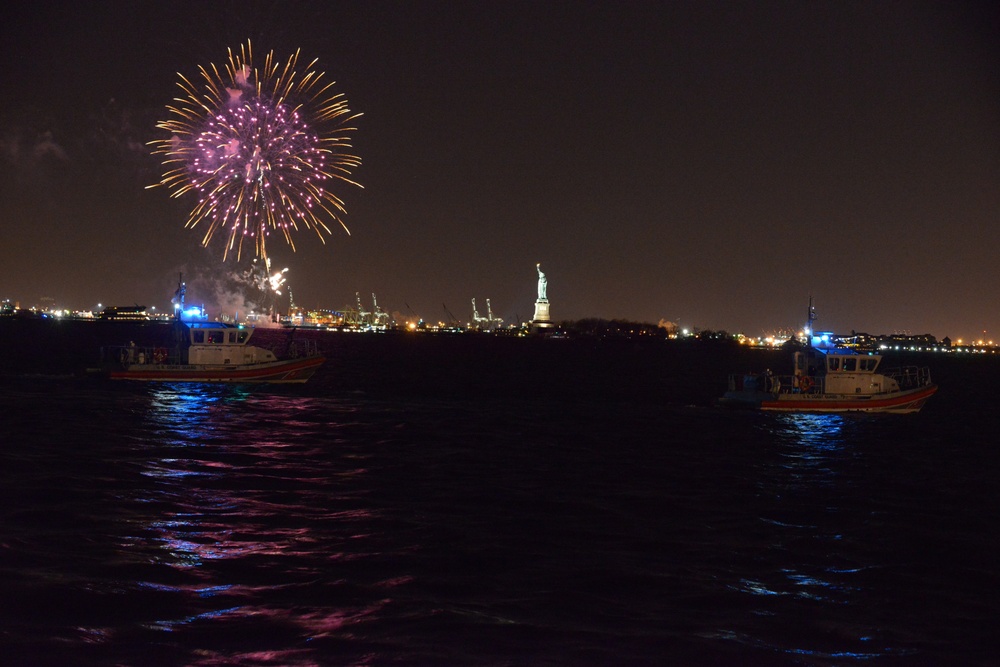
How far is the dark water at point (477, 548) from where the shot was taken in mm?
13422

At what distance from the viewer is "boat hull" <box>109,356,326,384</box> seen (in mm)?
60094

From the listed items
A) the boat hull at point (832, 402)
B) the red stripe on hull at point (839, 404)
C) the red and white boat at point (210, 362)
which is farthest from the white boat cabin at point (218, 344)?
the red stripe on hull at point (839, 404)

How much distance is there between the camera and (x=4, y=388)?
54406mm

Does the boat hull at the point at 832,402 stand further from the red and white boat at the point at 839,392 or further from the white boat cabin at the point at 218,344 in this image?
the white boat cabin at the point at 218,344

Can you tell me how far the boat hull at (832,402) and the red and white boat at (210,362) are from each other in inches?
1204

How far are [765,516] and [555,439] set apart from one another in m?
16.4

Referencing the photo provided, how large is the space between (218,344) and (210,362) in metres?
1.32

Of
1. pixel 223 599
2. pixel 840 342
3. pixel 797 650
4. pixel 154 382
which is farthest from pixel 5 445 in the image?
pixel 840 342

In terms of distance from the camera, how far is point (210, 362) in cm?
6081

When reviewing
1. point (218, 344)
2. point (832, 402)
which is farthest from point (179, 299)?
point (832, 402)

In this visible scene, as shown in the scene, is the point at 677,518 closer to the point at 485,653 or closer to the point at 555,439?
the point at 485,653

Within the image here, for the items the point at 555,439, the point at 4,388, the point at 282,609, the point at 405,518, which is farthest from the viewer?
the point at 4,388

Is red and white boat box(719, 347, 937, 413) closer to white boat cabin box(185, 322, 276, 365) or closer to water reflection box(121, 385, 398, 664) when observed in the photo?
water reflection box(121, 385, 398, 664)

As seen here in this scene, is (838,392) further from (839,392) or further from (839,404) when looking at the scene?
(839,404)
